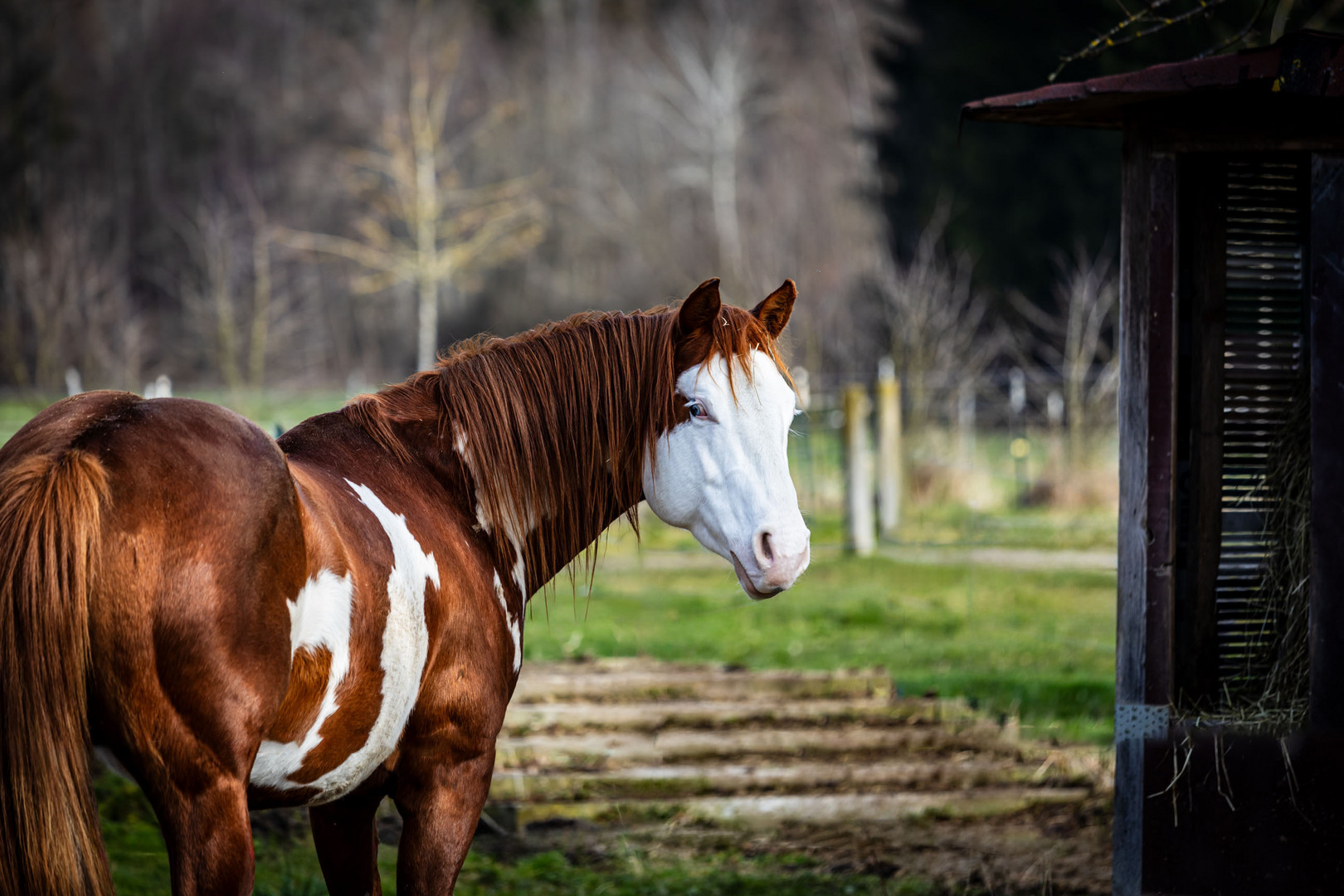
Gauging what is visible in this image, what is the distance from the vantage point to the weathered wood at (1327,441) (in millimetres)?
3092

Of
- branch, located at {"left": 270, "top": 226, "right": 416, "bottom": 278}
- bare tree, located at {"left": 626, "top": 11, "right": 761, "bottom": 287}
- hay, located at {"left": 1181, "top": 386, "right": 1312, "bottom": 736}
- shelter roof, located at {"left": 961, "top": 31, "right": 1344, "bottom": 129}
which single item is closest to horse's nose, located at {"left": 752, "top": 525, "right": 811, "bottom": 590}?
shelter roof, located at {"left": 961, "top": 31, "right": 1344, "bottom": 129}

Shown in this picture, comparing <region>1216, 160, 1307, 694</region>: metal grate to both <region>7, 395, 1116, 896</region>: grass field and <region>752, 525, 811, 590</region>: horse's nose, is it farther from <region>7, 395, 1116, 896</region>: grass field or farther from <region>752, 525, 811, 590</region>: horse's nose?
<region>752, 525, 811, 590</region>: horse's nose

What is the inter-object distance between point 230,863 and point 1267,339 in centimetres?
319

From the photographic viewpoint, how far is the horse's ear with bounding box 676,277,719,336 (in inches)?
97.4

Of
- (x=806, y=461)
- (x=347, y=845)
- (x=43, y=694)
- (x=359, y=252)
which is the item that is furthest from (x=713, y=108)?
(x=43, y=694)

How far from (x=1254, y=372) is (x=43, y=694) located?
332 centimetres

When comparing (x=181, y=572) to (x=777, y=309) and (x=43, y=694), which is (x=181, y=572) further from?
(x=777, y=309)

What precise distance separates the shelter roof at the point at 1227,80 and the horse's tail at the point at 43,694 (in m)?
2.43

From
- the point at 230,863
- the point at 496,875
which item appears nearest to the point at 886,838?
the point at 496,875

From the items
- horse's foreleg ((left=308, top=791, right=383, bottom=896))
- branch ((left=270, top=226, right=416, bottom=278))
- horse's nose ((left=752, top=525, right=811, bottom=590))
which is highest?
branch ((left=270, top=226, right=416, bottom=278))

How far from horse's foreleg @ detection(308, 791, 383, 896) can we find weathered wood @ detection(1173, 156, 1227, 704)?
8.04ft

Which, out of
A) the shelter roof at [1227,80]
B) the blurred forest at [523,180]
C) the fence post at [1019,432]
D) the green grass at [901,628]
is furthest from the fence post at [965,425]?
the shelter roof at [1227,80]

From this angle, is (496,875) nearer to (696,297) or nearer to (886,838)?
(886,838)

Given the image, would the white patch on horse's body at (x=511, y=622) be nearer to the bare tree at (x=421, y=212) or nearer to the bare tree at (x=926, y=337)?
the bare tree at (x=926, y=337)
